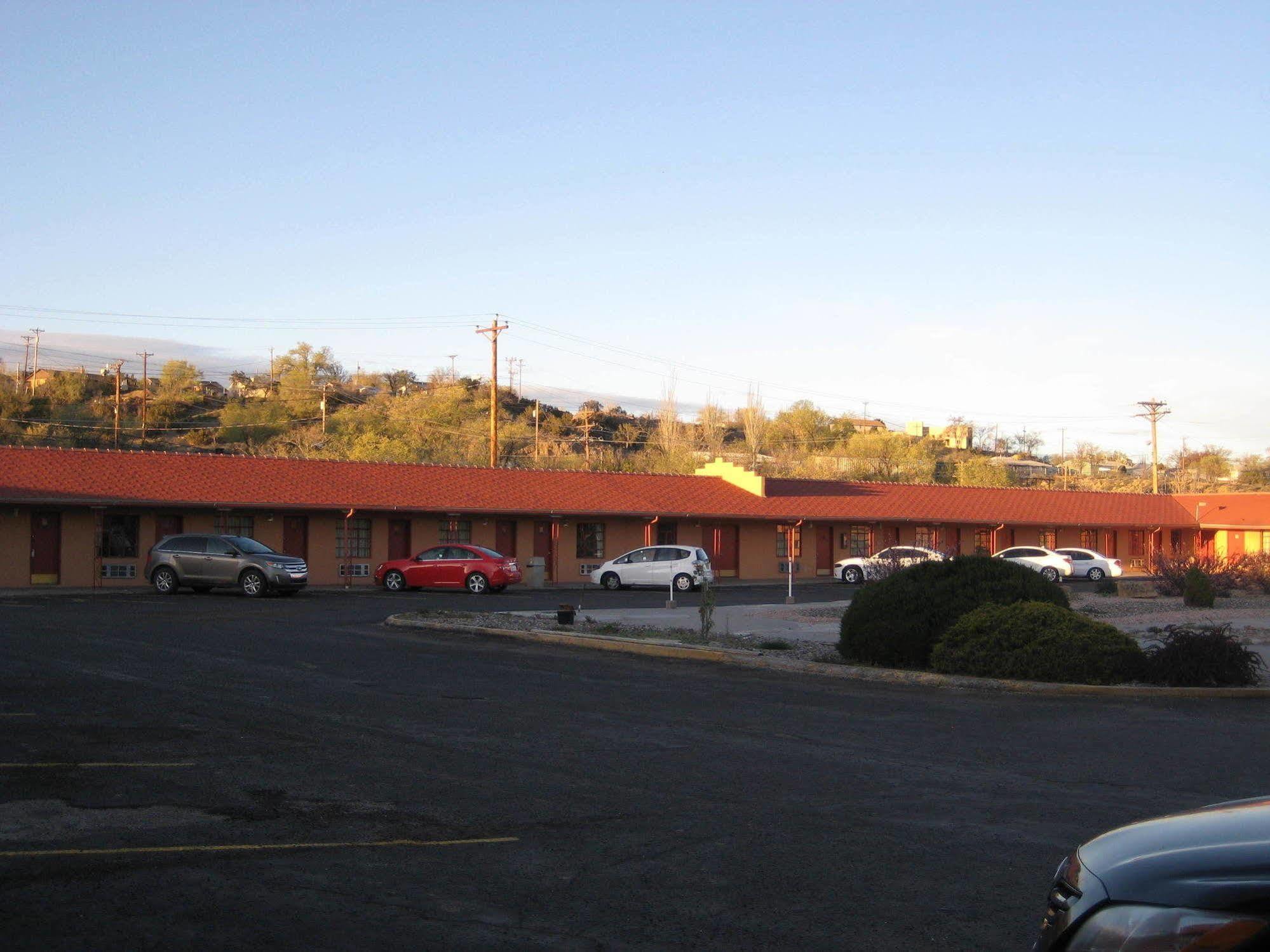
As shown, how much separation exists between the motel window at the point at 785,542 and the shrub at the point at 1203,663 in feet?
116

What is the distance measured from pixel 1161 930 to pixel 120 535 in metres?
38.6

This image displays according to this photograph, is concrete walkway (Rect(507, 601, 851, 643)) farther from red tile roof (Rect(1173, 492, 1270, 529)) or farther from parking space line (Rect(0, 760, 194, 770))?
red tile roof (Rect(1173, 492, 1270, 529))

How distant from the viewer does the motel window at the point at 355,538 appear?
138 feet

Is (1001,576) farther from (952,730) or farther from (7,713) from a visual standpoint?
(7,713)

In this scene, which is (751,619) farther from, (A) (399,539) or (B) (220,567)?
(A) (399,539)

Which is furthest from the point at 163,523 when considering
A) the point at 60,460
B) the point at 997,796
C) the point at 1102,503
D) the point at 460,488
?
the point at 1102,503

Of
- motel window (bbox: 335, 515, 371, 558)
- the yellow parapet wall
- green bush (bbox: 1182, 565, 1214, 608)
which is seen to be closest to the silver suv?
motel window (bbox: 335, 515, 371, 558)

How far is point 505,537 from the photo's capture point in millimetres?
45875

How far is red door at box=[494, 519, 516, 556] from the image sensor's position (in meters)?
45.6

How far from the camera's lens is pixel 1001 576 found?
19.0m

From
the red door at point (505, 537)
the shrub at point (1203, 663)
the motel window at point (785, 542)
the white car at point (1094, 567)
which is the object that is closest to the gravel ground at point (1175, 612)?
the shrub at point (1203, 663)

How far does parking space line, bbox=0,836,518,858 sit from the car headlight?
450 cm

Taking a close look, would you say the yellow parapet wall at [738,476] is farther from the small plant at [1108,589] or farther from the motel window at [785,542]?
the small plant at [1108,589]

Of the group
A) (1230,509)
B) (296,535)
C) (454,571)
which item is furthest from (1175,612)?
(1230,509)
